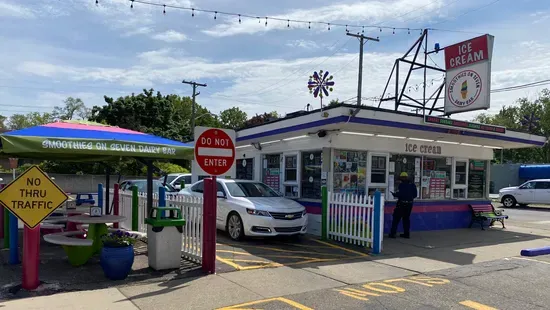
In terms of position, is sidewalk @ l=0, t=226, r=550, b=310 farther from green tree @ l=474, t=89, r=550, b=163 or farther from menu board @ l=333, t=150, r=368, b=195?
green tree @ l=474, t=89, r=550, b=163

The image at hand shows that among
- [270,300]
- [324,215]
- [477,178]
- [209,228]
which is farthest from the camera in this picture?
[477,178]

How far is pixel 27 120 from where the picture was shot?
7144 cm

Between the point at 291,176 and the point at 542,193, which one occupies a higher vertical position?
the point at 291,176

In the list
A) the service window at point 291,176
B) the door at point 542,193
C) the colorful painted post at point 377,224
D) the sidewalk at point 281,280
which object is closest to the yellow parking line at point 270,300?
the sidewalk at point 281,280

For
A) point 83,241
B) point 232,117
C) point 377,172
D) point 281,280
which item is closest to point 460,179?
point 377,172

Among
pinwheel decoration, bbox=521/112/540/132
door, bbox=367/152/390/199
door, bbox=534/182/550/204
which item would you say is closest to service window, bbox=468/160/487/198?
door, bbox=367/152/390/199

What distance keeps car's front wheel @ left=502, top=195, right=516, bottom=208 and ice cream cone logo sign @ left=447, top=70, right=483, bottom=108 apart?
15.6 m

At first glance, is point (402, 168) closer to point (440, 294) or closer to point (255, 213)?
point (255, 213)

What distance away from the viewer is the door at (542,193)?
2472cm

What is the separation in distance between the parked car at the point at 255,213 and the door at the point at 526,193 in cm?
2032

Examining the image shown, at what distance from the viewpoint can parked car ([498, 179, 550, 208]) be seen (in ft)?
81.6

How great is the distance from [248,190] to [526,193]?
21005mm

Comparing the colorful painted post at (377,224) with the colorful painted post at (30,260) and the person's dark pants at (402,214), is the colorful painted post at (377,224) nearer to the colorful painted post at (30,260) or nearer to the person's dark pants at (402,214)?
the person's dark pants at (402,214)

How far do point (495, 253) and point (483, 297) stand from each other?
4101mm
